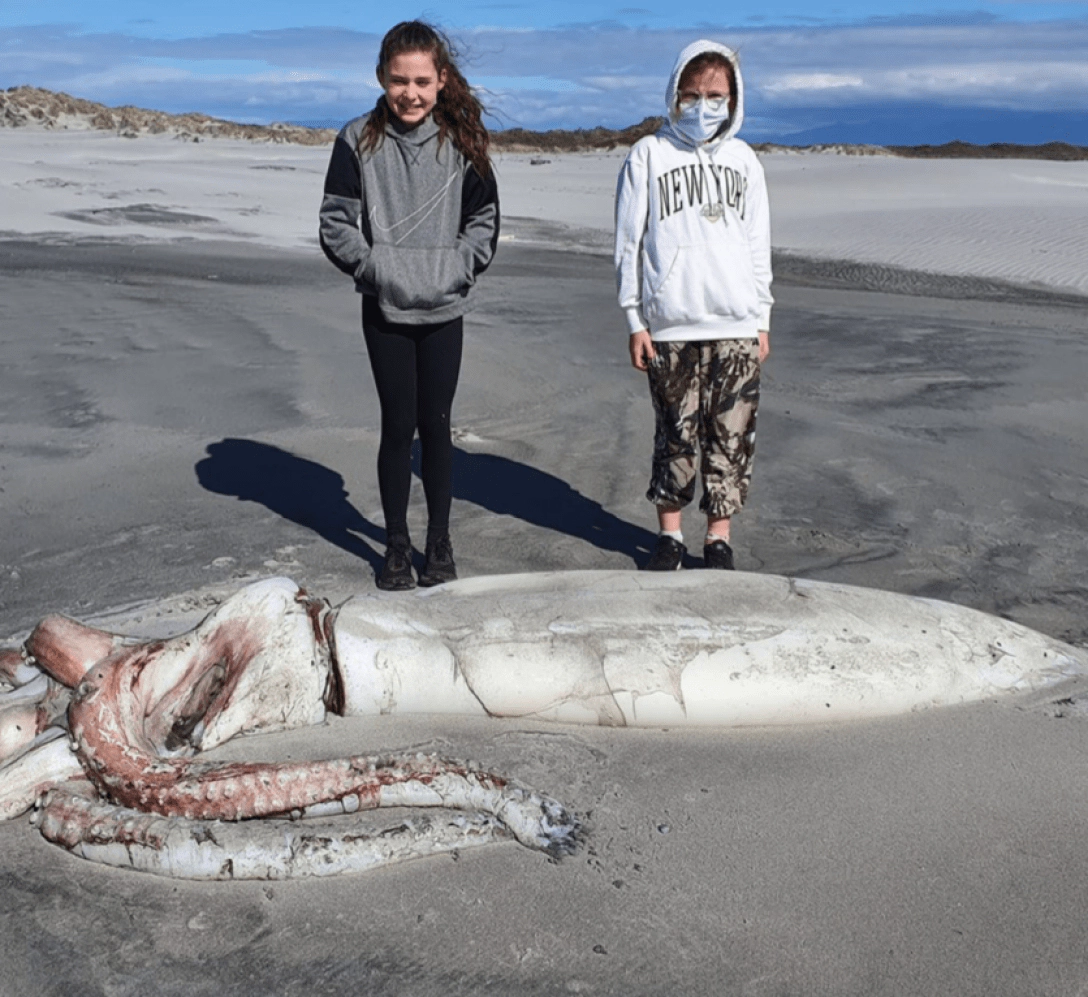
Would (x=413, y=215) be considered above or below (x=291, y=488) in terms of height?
above

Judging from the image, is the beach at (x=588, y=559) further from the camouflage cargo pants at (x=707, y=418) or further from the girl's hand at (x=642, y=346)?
the girl's hand at (x=642, y=346)

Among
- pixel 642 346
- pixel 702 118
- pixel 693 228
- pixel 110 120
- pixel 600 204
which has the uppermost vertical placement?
pixel 110 120

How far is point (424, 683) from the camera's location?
333 cm

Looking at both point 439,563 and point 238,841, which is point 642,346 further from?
point 238,841

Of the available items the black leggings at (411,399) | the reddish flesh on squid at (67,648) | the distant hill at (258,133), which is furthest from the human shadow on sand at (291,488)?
the distant hill at (258,133)

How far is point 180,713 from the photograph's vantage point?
3.24m

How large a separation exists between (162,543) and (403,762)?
7.85 ft

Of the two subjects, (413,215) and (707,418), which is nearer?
(413,215)

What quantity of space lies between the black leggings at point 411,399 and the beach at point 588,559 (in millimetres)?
389

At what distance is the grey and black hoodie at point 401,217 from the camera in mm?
4312

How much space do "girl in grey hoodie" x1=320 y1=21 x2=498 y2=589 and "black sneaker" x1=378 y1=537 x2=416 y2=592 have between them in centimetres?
2

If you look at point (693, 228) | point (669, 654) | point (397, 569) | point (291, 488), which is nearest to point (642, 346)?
point (693, 228)

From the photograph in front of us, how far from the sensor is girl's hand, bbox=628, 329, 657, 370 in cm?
462

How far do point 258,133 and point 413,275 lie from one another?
39074 mm
